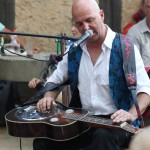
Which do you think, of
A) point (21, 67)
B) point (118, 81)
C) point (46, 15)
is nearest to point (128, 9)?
point (46, 15)

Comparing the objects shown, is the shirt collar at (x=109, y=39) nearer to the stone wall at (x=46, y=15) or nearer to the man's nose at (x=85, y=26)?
the man's nose at (x=85, y=26)

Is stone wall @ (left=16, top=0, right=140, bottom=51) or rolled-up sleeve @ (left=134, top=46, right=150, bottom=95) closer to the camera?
rolled-up sleeve @ (left=134, top=46, right=150, bottom=95)

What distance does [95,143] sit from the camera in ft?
8.91

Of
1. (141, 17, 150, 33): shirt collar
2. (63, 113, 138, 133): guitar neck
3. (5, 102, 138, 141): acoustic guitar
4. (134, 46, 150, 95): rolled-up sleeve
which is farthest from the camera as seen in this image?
(141, 17, 150, 33): shirt collar

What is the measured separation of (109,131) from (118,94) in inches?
11.8

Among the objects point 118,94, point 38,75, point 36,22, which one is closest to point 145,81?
point 118,94

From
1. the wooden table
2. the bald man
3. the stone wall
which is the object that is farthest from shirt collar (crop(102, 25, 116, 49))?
the stone wall

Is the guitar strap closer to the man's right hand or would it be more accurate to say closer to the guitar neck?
the guitar neck

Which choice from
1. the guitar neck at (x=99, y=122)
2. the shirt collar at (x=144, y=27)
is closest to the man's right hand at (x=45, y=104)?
the guitar neck at (x=99, y=122)

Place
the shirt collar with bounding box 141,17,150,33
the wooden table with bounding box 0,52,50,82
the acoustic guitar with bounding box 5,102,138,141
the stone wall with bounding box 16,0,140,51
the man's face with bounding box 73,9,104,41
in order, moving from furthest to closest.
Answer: the stone wall with bounding box 16,0,140,51 < the wooden table with bounding box 0,52,50,82 < the shirt collar with bounding box 141,17,150,33 < the man's face with bounding box 73,9,104,41 < the acoustic guitar with bounding box 5,102,138,141

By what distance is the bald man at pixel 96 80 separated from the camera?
2863mm

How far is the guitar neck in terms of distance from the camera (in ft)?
8.30

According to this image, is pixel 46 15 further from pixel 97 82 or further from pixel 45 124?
pixel 45 124

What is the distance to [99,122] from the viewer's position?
8.73 feet
